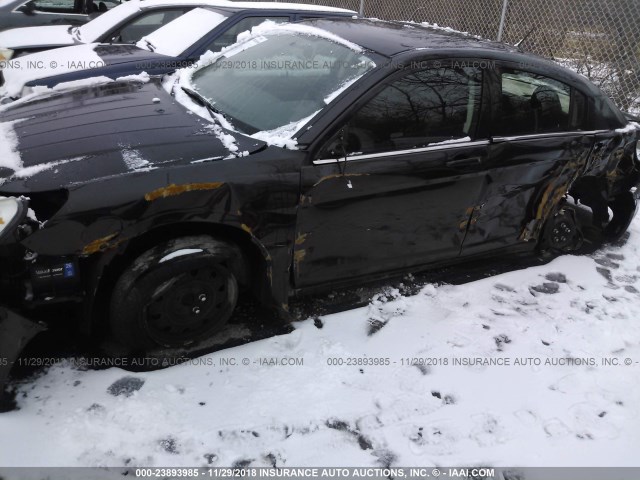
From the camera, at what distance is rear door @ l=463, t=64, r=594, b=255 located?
322cm

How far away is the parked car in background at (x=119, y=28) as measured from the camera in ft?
19.2

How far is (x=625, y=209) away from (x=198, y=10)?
16.1 ft

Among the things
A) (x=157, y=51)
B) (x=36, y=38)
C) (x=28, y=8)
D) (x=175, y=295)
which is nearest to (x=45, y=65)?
(x=157, y=51)

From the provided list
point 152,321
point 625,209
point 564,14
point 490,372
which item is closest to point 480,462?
point 490,372

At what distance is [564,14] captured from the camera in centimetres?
728

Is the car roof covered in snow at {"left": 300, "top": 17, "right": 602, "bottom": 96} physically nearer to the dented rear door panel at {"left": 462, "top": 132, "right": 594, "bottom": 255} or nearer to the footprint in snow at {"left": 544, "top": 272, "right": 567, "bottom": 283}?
the dented rear door panel at {"left": 462, "top": 132, "right": 594, "bottom": 255}

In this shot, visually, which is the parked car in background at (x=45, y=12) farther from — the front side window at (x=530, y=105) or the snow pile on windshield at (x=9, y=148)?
the front side window at (x=530, y=105)

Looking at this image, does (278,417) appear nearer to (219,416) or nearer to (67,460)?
(219,416)

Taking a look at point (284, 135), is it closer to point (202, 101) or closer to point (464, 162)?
point (202, 101)

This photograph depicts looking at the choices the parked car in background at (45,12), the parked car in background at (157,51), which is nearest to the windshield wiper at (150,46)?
the parked car in background at (157,51)

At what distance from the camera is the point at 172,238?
2490mm

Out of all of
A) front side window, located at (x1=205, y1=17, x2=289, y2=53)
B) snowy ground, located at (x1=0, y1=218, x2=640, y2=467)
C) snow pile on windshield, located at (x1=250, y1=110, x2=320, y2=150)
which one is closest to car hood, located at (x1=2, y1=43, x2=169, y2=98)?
front side window, located at (x1=205, y1=17, x2=289, y2=53)

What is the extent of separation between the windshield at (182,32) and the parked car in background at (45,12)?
2643 millimetres

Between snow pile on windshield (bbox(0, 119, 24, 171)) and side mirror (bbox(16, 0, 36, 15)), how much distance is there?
Result: 21.3ft
